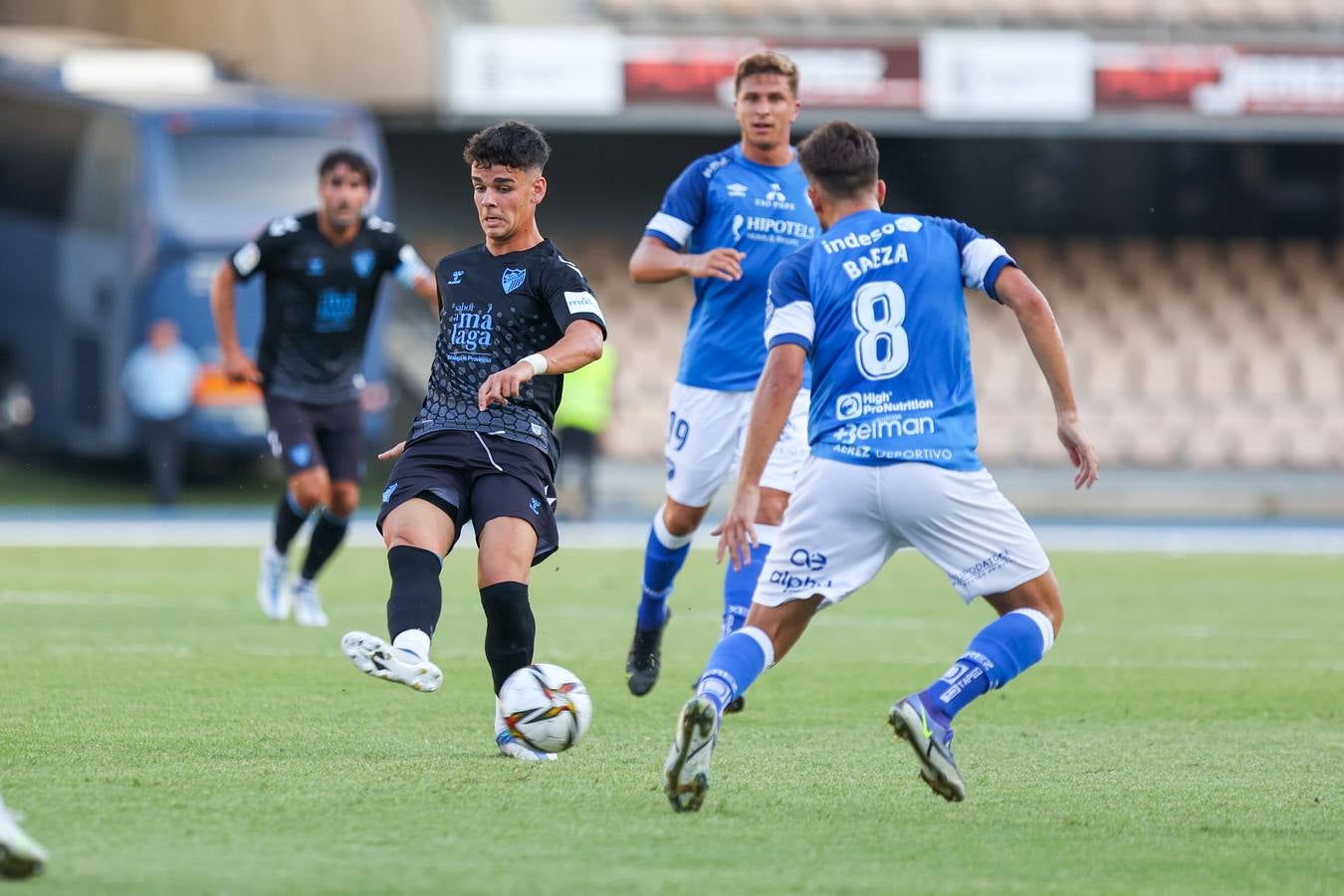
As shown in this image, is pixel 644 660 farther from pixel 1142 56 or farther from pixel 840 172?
pixel 1142 56

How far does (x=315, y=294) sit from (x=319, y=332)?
7.8 inches

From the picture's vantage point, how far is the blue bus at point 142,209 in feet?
66.5

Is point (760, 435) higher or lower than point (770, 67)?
lower

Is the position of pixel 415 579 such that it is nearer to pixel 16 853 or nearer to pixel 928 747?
pixel 928 747

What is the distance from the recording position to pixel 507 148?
6.34m

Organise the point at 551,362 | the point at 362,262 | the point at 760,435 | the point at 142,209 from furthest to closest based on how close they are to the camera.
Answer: the point at 142,209 < the point at 362,262 < the point at 551,362 < the point at 760,435

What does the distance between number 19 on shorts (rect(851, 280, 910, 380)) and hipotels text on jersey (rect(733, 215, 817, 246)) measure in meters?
2.29

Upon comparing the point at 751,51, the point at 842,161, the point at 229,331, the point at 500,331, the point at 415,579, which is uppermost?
the point at 751,51

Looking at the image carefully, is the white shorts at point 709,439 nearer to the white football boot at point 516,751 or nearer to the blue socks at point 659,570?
the blue socks at point 659,570

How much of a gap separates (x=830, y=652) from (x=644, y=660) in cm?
206

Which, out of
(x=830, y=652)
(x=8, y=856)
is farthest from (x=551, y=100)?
(x=8, y=856)

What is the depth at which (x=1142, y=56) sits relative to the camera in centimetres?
2256

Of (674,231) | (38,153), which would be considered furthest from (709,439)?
(38,153)

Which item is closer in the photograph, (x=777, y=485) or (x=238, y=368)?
(x=777, y=485)
